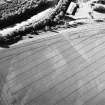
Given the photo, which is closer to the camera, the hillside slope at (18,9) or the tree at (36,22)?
the tree at (36,22)

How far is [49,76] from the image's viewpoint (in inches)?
249

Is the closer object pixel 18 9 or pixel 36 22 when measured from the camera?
pixel 36 22

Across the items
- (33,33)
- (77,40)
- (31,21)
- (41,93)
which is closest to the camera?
(41,93)

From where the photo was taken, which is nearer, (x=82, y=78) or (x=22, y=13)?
(x=82, y=78)

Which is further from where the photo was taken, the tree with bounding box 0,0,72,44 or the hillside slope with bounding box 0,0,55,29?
the hillside slope with bounding box 0,0,55,29

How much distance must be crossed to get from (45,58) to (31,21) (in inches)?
127

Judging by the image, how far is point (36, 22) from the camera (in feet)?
29.8

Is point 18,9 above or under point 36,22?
above

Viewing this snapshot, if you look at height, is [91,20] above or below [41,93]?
above

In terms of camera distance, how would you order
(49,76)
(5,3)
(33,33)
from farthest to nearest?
(5,3) → (33,33) → (49,76)

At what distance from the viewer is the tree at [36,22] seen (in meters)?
7.98

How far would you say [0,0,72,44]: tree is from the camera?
798 cm

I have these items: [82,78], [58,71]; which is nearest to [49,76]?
[58,71]

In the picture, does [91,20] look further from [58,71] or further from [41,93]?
[41,93]
